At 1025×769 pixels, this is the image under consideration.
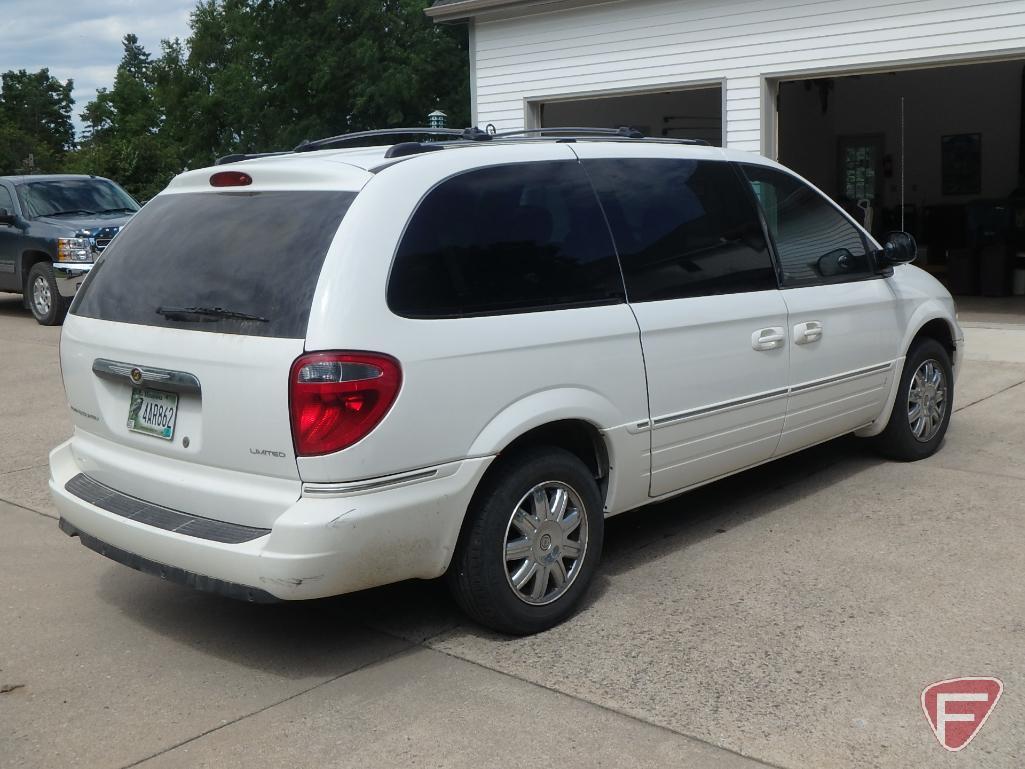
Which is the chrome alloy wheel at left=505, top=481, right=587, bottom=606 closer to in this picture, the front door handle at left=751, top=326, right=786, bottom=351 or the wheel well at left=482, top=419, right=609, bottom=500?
the wheel well at left=482, top=419, right=609, bottom=500

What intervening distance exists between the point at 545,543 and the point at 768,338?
157cm

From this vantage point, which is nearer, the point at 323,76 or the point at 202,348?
the point at 202,348

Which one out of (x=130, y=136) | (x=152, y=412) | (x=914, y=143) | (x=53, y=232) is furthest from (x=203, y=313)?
(x=130, y=136)

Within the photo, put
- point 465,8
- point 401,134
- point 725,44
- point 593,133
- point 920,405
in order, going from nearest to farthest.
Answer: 1. point 401,134
2. point 593,133
3. point 920,405
4. point 725,44
5. point 465,8

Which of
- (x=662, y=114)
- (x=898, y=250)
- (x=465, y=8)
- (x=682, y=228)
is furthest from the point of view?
(x=662, y=114)

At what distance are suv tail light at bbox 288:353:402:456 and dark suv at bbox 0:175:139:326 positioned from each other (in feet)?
36.9

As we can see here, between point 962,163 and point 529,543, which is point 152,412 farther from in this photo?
point 962,163

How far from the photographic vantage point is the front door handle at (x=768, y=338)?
5.11 metres

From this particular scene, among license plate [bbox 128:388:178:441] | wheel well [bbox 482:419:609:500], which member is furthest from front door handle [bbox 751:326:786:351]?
license plate [bbox 128:388:178:441]

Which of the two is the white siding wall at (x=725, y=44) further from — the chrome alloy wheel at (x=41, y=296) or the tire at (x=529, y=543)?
the tire at (x=529, y=543)

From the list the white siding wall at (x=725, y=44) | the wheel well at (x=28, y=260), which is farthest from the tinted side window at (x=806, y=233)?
the wheel well at (x=28, y=260)

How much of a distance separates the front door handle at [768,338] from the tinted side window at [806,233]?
28 cm

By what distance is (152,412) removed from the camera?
4.14 metres

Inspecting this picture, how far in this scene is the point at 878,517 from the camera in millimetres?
5617
